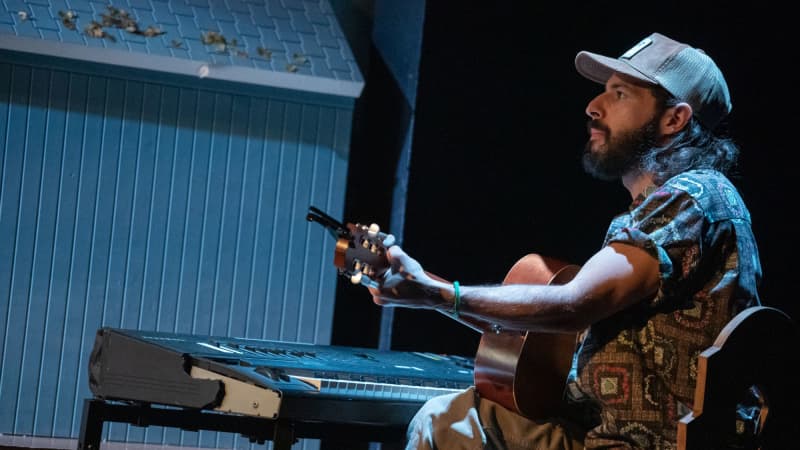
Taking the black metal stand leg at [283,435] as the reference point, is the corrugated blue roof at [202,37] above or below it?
above

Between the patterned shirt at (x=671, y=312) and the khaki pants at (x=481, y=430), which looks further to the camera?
the khaki pants at (x=481, y=430)

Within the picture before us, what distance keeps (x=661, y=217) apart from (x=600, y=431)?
0.48m

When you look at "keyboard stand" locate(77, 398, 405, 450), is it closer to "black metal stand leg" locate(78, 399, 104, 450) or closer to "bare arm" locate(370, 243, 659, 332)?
"black metal stand leg" locate(78, 399, 104, 450)

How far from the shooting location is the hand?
2223 millimetres

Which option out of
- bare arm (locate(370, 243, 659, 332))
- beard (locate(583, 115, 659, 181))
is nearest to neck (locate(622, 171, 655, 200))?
beard (locate(583, 115, 659, 181))

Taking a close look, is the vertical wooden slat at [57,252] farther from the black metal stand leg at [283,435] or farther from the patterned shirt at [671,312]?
the patterned shirt at [671,312]

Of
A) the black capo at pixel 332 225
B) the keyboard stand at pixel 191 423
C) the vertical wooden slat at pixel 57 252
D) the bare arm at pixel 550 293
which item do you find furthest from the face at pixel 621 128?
the vertical wooden slat at pixel 57 252

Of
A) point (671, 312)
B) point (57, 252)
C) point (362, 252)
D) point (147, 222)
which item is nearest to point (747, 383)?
point (671, 312)

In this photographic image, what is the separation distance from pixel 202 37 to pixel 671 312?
2.50 meters

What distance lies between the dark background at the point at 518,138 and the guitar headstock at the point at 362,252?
186 cm

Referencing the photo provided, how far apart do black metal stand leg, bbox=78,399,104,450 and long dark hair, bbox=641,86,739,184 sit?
5.01 feet

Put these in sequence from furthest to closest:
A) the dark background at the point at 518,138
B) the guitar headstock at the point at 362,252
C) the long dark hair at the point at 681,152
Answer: the dark background at the point at 518,138, the long dark hair at the point at 681,152, the guitar headstock at the point at 362,252

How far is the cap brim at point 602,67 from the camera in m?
2.48

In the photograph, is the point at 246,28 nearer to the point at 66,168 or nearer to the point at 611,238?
the point at 66,168
